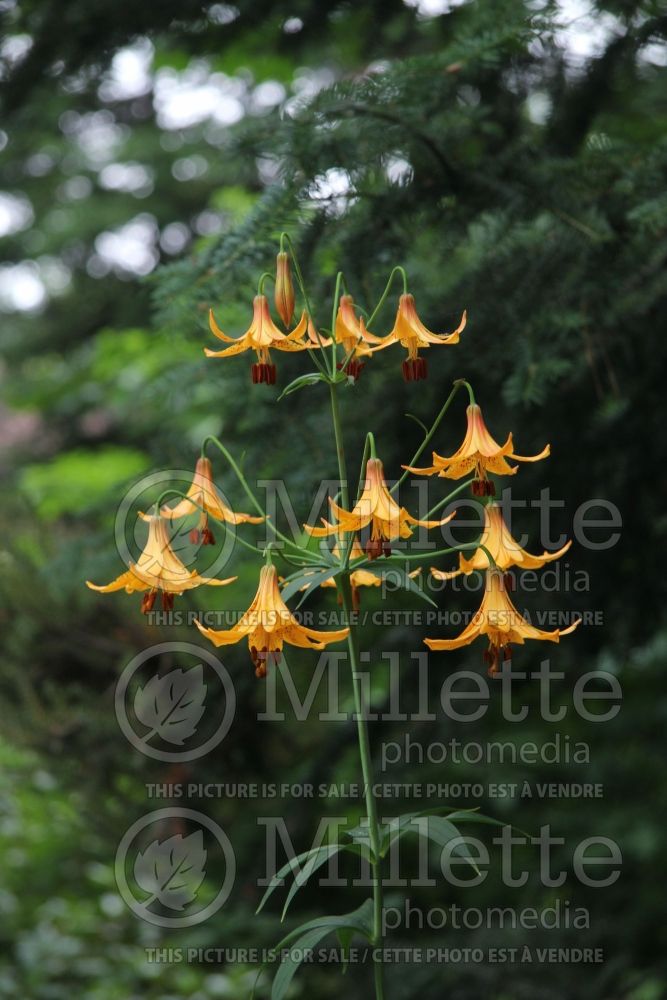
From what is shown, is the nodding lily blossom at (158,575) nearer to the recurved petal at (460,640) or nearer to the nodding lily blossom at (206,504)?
the nodding lily blossom at (206,504)

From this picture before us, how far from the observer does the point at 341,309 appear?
1.36 metres

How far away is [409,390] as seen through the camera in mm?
2105

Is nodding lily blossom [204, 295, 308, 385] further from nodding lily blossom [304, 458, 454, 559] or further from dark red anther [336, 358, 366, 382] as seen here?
nodding lily blossom [304, 458, 454, 559]

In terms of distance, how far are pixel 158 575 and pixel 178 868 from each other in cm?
188

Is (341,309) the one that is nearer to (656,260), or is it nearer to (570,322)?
(570,322)

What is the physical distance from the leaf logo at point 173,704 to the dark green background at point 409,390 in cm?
13

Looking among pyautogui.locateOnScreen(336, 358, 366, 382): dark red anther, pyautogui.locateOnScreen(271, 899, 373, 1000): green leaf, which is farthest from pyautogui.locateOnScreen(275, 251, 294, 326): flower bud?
pyautogui.locateOnScreen(271, 899, 373, 1000): green leaf

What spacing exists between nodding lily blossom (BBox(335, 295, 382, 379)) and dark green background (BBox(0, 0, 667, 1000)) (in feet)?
1.36

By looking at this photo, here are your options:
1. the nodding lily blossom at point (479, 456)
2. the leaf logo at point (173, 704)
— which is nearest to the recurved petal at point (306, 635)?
the nodding lily blossom at point (479, 456)

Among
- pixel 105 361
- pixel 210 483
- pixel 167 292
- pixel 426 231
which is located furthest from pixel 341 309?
pixel 105 361

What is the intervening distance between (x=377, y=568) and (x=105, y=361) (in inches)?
146

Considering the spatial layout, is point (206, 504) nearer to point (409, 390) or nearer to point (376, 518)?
point (376, 518)

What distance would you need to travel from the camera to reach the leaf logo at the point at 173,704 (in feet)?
8.71

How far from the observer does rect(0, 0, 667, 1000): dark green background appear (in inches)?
71.1
